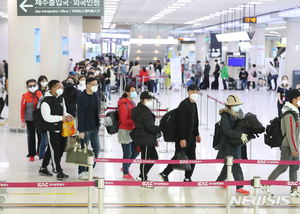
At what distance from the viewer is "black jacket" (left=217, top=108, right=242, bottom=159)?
242 inches

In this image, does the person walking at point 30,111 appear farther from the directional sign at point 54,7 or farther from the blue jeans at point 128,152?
the blue jeans at point 128,152

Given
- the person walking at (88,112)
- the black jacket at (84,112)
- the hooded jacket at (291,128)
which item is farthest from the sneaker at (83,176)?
the hooded jacket at (291,128)

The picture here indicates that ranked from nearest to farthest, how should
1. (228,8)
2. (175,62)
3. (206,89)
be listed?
1. (228,8)
2. (175,62)
3. (206,89)

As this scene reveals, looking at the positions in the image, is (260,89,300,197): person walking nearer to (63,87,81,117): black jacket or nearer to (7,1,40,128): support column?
(63,87,81,117): black jacket

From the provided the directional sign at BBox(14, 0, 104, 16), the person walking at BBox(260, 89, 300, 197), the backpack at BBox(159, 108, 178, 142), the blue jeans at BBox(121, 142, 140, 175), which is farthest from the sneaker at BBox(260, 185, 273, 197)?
Result: the directional sign at BBox(14, 0, 104, 16)

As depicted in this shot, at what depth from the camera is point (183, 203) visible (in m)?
5.88

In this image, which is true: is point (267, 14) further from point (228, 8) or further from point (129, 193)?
point (129, 193)

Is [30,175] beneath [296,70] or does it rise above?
beneath

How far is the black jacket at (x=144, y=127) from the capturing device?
6.27 m

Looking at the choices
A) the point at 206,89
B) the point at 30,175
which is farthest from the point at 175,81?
the point at 30,175

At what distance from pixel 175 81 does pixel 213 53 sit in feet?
43.2

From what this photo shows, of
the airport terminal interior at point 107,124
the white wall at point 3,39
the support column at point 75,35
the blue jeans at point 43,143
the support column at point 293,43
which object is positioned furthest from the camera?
Result: the white wall at point 3,39

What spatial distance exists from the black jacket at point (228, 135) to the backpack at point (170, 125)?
72cm

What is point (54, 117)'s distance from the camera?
6.80 metres
